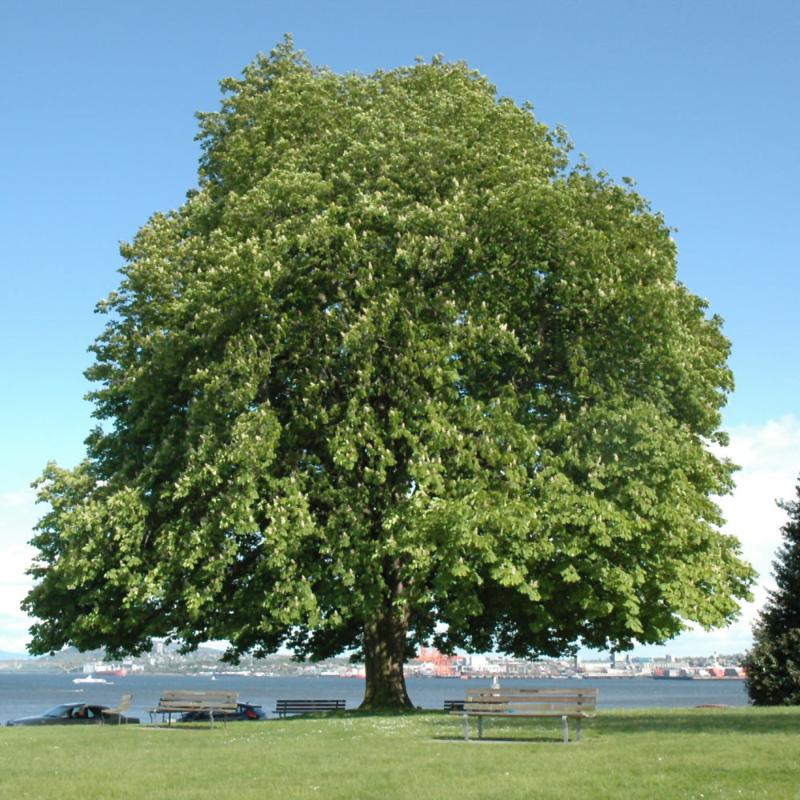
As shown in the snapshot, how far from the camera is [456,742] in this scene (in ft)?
63.2

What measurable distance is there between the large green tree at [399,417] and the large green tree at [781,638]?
11611 millimetres

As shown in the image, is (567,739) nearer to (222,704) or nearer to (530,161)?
(222,704)

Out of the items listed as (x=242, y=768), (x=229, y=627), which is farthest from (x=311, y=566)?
(x=242, y=768)

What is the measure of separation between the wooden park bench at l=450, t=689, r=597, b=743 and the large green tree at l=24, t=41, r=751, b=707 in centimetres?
576

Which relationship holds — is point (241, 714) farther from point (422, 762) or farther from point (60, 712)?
point (422, 762)

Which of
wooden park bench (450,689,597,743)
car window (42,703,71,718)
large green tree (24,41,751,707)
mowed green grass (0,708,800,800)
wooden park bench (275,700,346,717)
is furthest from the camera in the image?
car window (42,703,71,718)

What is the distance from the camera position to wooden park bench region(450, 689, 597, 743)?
19.0m

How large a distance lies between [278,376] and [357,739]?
1304 cm

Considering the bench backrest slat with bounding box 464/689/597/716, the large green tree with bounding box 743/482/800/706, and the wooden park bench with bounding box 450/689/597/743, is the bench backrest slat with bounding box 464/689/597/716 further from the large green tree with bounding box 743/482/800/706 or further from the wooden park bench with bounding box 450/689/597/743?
the large green tree with bounding box 743/482/800/706

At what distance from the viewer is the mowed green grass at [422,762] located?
1357 cm

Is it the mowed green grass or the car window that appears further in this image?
the car window

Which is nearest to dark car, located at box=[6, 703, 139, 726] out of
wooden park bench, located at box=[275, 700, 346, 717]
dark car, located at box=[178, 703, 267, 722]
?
dark car, located at box=[178, 703, 267, 722]

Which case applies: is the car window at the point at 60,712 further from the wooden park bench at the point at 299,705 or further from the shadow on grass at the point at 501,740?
the shadow on grass at the point at 501,740

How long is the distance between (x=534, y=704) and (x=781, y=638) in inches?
1009
